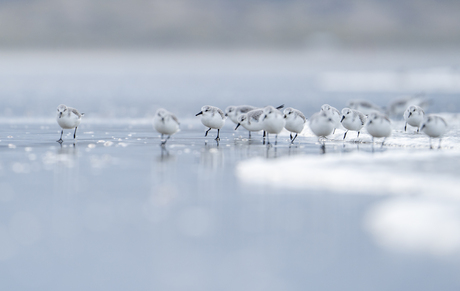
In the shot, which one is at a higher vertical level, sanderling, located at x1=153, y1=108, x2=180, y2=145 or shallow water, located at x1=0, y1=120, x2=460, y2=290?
sanderling, located at x1=153, y1=108, x2=180, y2=145

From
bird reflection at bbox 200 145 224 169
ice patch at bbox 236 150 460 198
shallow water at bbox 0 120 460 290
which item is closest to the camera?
shallow water at bbox 0 120 460 290

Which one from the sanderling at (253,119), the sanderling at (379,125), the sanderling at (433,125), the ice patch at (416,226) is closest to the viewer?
the ice patch at (416,226)

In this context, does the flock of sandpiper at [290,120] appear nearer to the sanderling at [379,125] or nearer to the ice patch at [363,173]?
the sanderling at [379,125]

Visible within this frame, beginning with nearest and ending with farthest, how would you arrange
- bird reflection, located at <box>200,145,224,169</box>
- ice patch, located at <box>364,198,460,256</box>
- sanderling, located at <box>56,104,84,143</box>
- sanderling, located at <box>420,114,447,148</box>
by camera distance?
ice patch, located at <box>364,198,460,256</box>, bird reflection, located at <box>200,145,224,169</box>, sanderling, located at <box>420,114,447,148</box>, sanderling, located at <box>56,104,84,143</box>

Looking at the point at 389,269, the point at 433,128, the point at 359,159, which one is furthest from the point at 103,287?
the point at 433,128

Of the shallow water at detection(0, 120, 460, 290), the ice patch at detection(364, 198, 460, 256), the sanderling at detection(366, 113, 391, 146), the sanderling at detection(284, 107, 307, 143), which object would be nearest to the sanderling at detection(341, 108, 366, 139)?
the sanderling at detection(284, 107, 307, 143)

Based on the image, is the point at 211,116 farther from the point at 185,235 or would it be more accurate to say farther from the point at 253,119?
the point at 185,235

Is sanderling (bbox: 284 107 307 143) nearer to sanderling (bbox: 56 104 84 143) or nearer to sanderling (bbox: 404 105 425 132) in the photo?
sanderling (bbox: 404 105 425 132)

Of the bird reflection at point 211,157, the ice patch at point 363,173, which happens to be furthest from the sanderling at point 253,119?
the ice patch at point 363,173

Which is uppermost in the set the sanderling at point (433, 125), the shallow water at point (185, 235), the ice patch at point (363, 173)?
the sanderling at point (433, 125)

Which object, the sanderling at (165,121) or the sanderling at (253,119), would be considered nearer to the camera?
the sanderling at (165,121)

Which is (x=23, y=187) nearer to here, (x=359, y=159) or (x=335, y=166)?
(x=335, y=166)

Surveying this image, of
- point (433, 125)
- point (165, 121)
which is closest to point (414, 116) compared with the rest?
point (433, 125)

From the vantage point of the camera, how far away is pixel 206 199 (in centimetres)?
737
